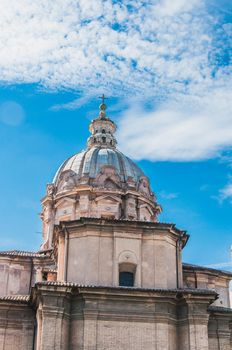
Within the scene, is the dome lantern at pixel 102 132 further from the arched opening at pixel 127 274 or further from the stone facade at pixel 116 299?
the arched opening at pixel 127 274

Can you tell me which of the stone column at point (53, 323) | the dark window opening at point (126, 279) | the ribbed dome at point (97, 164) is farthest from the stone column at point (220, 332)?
the ribbed dome at point (97, 164)

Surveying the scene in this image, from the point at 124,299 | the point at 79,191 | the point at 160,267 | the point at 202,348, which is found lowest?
the point at 202,348

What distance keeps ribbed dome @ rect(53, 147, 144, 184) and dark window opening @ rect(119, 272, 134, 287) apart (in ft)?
53.0

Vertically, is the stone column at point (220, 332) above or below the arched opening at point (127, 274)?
below

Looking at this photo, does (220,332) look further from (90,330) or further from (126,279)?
(90,330)

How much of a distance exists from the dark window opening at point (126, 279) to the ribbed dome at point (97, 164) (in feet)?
53.0

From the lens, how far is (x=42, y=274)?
122 ft

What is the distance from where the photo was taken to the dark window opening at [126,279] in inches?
1202

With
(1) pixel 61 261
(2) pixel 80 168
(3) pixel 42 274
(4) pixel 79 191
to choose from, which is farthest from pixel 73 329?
(2) pixel 80 168

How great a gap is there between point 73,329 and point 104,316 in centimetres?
165

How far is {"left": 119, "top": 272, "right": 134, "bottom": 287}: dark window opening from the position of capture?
1202 inches

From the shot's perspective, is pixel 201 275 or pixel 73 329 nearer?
pixel 73 329

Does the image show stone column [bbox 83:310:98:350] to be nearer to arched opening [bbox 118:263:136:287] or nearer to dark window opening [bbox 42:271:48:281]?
arched opening [bbox 118:263:136:287]

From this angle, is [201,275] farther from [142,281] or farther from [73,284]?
[73,284]
